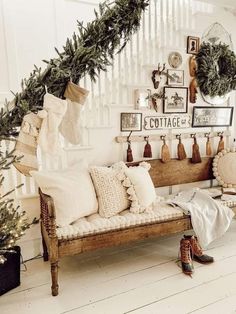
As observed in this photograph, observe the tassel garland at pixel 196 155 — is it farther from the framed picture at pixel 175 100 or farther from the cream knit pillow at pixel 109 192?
the cream knit pillow at pixel 109 192

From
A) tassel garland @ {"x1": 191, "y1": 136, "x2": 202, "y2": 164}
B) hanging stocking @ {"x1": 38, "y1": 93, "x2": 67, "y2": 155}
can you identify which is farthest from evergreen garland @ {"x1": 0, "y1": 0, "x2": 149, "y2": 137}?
tassel garland @ {"x1": 191, "y1": 136, "x2": 202, "y2": 164}

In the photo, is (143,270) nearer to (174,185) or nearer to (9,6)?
(174,185)

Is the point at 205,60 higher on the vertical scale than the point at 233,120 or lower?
higher

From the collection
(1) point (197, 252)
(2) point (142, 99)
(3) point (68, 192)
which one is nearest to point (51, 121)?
(3) point (68, 192)

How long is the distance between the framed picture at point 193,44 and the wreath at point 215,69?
55 millimetres

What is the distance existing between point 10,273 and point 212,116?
273 cm

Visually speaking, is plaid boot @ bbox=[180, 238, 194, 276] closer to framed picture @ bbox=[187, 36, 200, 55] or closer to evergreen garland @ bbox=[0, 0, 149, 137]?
evergreen garland @ bbox=[0, 0, 149, 137]

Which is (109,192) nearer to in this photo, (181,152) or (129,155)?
(129,155)

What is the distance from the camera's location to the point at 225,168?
312 centimetres

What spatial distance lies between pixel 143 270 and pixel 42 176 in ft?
3.82

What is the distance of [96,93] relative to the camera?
8.94 ft

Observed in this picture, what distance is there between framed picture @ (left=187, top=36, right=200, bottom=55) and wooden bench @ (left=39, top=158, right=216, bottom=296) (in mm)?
1249

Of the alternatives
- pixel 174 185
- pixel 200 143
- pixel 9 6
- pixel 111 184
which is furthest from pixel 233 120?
pixel 9 6

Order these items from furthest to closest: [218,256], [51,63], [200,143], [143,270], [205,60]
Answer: [200,143] → [205,60] → [218,256] → [143,270] → [51,63]
